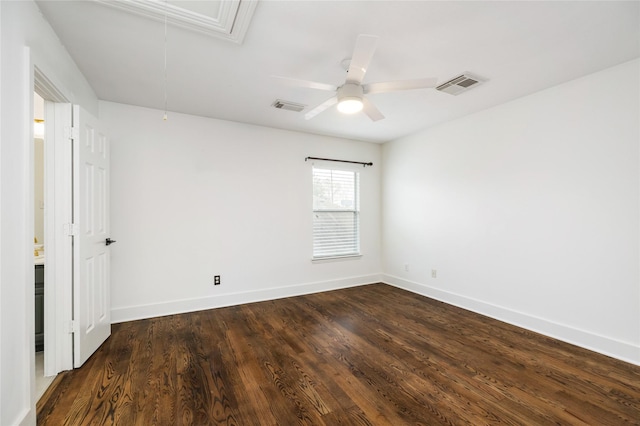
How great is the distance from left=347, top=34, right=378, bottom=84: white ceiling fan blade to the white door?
89.5 inches

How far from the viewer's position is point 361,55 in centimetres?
183

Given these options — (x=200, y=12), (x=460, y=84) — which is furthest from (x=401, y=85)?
(x=200, y=12)

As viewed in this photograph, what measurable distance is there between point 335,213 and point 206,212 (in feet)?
6.83

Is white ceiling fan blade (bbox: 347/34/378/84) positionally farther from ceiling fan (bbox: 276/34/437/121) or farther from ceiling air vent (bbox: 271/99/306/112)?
ceiling air vent (bbox: 271/99/306/112)

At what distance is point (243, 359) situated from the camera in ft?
7.97

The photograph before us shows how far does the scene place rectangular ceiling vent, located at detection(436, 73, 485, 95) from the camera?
2697 mm

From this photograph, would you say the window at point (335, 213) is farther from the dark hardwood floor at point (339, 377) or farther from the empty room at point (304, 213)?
the dark hardwood floor at point (339, 377)

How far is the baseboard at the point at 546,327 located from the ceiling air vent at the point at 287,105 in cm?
322

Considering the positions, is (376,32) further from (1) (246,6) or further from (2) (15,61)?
(2) (15,61)

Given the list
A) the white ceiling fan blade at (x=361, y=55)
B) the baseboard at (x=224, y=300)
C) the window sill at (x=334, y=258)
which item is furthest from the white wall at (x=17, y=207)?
the window sill at (x=334, y=258)

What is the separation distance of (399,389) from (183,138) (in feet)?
12.0

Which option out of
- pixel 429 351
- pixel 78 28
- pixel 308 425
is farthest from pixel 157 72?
pixel 429 351

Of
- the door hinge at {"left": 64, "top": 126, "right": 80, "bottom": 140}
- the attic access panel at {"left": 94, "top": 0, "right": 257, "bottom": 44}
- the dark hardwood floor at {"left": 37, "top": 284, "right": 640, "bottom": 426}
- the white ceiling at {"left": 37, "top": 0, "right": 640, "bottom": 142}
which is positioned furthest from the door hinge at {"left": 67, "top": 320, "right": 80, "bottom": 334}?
the attic access panel at {"left": 94, "top": 0, "right": 257, "bottom": 44}

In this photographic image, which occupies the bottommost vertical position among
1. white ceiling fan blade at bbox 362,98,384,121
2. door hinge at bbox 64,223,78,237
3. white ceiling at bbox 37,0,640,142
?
door hinge at bbox 64,223,78,237
